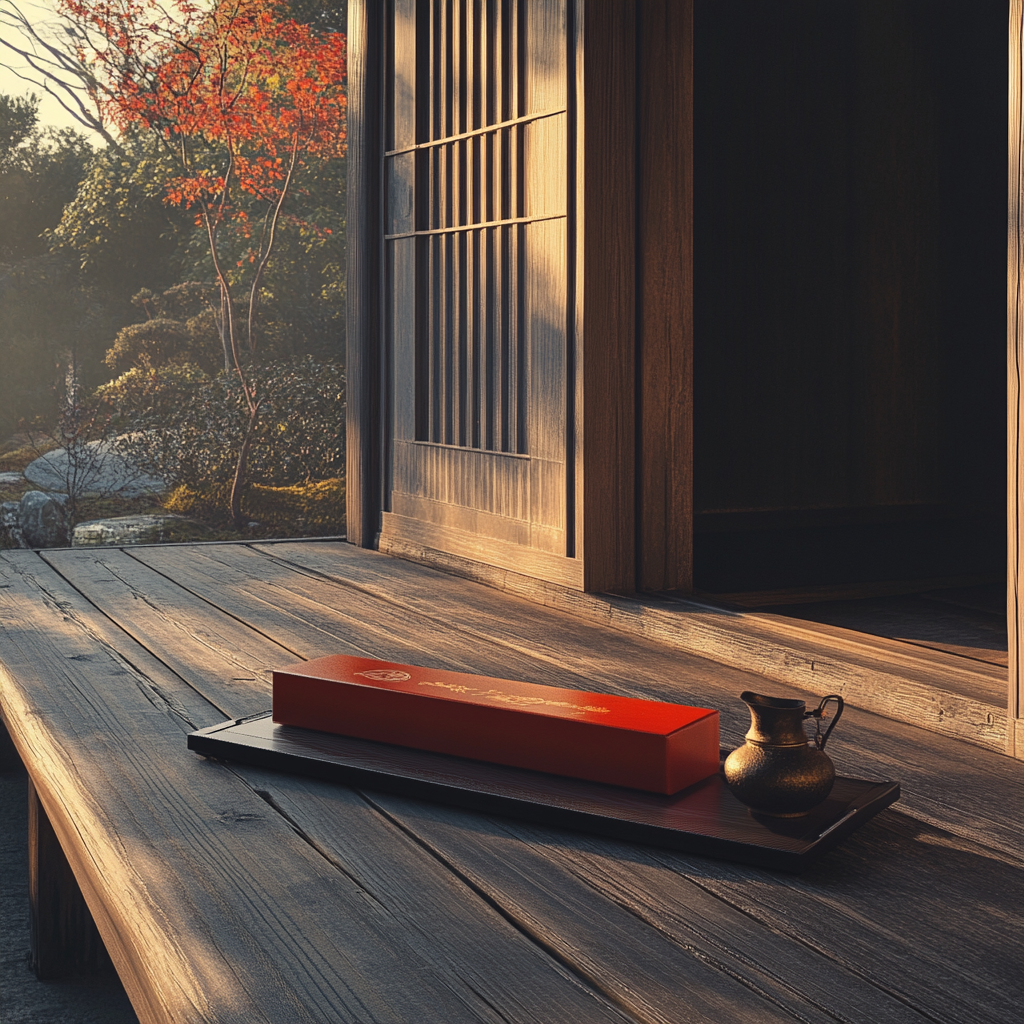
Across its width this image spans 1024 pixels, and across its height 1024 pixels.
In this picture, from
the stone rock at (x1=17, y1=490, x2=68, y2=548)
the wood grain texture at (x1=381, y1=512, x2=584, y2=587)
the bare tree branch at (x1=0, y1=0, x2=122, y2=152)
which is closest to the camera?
the wood grain texture at (x1=381, y1=512, x2=584, y2=587)

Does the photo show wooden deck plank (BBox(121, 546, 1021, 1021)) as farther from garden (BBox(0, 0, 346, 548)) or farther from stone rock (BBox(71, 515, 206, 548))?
garden (BBox(0, 0, 346, 548))

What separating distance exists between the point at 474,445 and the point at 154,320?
7.14 meters

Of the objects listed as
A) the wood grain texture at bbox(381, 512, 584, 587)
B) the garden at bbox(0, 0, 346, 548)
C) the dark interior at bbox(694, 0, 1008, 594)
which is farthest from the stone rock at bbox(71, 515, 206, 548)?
the dark interior at bbox(694, 0, 1008, 594)

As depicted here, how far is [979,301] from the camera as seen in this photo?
3777 millimetres

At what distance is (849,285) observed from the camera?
12.0ft

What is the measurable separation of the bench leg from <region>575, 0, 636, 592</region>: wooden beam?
1.21 m

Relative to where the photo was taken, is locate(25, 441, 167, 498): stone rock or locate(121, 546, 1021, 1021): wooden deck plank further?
locate(25, 441, 167, 498): stone rock

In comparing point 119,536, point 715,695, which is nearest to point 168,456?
point 119,536

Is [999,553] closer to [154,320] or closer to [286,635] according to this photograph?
[286,635]

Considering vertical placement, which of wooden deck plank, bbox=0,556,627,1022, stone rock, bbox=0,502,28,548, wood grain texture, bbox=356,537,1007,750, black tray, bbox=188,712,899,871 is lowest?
stone rock, bbox=0,502,28,548

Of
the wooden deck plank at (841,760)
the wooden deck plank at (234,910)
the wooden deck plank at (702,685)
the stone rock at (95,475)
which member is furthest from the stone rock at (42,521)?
the wooden deck plank at (234,910)

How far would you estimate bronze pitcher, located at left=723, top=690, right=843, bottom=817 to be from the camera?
1251 millimetres

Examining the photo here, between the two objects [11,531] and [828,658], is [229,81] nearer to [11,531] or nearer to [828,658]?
[11,531]

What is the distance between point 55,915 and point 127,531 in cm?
614
